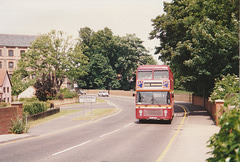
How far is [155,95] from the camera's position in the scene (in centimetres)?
2084

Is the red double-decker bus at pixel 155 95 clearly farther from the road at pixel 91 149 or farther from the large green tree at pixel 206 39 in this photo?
the large green tree at pixel 206 39

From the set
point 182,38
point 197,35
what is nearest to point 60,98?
point 182,38

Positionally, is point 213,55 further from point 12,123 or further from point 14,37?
point 14,37

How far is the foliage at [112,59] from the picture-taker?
83625mm

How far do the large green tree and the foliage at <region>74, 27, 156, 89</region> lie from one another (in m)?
51.2

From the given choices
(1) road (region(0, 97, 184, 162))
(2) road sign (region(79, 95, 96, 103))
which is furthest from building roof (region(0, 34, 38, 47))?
(1) road (region(0, 97, 184, 162))

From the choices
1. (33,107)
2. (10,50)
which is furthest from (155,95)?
(10,50)

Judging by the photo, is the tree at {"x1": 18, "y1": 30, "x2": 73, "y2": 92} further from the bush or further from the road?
the road

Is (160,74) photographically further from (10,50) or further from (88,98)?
(10,50)

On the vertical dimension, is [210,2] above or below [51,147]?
above

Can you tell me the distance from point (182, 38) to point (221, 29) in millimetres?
6158

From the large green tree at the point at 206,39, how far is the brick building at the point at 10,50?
6522 centimetres

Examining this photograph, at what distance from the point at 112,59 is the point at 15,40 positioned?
31158 millimetres

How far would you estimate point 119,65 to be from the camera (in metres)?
85.6
